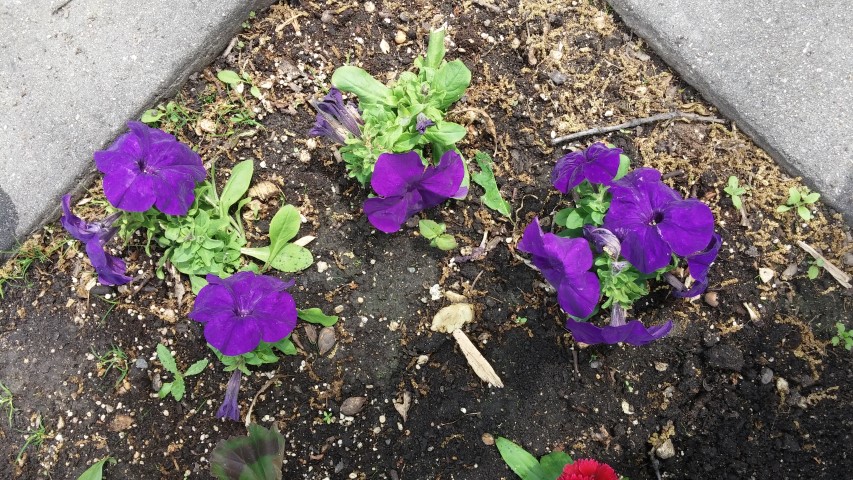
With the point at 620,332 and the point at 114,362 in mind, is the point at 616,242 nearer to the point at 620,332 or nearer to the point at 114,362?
the point at 620,332

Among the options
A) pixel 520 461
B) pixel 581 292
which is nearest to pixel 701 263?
pixel 581 292

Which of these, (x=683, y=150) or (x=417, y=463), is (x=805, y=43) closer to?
(x=683, y=150)

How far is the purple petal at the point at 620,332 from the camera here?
2.00m

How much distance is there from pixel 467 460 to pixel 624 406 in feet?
1.94

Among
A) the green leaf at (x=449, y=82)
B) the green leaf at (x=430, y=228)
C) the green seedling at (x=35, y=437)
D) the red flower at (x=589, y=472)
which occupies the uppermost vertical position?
the green leaf at (x=449, y=82)

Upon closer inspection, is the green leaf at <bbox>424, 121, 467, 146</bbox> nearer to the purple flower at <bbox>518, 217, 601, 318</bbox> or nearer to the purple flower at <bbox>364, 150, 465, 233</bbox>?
the purple flower at <bbox>364, 150, 465, 233</bbox>

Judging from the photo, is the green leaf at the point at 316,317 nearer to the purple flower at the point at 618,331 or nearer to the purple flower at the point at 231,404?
the purple flower at the point at 231,404

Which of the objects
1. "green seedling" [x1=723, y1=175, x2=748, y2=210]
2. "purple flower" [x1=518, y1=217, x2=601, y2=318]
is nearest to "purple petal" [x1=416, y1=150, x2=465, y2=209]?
"purple flower" [x1=518, y1=217, x2=601, y2=318]

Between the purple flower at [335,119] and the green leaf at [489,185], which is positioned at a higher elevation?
the purple flower at [335,119]

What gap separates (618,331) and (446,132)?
2.85ft

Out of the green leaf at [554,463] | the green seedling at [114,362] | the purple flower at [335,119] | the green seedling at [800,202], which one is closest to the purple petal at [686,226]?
the green seedling at [800,202]

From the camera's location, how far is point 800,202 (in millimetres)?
2469

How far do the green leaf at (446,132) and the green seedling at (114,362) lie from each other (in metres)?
1.38

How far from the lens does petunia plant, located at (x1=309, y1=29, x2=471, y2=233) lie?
217cm
